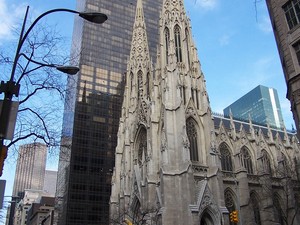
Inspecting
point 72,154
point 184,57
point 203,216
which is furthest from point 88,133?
point 203,216

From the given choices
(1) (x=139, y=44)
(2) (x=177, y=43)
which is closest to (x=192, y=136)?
(2) (x=177, y=43)

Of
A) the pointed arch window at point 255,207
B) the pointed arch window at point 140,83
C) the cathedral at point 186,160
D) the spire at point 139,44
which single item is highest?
the spire at point 139,44

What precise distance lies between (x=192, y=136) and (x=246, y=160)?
10513mm

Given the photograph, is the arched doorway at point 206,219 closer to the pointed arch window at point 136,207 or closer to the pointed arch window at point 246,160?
the pointed arch window at point 136,207

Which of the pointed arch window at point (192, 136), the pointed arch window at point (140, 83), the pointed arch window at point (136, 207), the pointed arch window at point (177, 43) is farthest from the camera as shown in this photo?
the pointed arch window at point (140, 83)

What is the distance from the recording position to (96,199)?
208 ft

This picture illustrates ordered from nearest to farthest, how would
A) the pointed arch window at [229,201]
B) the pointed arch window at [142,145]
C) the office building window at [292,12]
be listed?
the office building window at [292,12], the pointed arch window at [229,201], the pointed arch window at [142,145]

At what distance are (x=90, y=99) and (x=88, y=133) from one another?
775 centimetres

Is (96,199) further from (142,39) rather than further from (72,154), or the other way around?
(142,39)

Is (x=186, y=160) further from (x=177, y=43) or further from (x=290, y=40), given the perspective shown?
(x=177, y=43)

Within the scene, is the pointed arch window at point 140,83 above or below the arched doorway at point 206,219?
above

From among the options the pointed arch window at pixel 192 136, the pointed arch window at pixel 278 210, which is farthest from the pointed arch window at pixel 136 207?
the pointed arch window at pixel 278 210

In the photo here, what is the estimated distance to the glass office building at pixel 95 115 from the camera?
62.9 metres

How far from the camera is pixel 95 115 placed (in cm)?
7044
